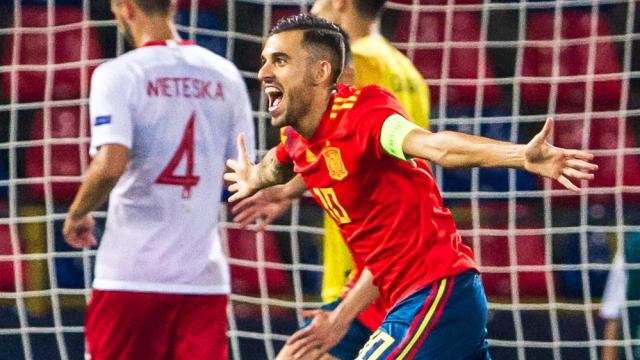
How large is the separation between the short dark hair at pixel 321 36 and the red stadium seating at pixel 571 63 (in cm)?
611

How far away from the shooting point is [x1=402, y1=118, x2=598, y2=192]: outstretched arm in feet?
8.95

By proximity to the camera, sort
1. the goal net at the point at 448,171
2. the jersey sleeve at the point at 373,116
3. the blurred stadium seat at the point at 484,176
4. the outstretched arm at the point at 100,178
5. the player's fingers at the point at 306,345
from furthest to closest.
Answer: the blurred stadium seat at the point at 484,176 → the goal net at the point at 448,171 → the outstretched arm at the point at 100,178 → the player's fingers at the point at 306,345 → the jersey sleeve at the point at 373,116

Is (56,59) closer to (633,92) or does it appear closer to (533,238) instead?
(533,238)

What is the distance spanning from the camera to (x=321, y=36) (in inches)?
144

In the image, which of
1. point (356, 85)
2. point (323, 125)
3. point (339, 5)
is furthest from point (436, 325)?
point (339, 5)

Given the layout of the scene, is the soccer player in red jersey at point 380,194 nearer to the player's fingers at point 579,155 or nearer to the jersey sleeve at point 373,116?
the jersey sleeve at point 373,116

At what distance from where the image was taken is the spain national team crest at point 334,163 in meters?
3.43

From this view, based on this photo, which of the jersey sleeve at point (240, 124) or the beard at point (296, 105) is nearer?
the beard at point (296, 105)

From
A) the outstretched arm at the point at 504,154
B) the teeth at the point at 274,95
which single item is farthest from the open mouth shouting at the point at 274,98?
the outstretched arm at the point at 504,154

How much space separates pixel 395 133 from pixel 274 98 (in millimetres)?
544

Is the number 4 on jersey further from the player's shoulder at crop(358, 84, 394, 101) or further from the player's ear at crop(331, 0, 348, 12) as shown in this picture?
the player's shoulder at crop(358, 84, 394, 101)

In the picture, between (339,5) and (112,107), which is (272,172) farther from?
(339,5)

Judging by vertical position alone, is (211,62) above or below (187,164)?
above

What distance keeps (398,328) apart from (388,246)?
22cm
